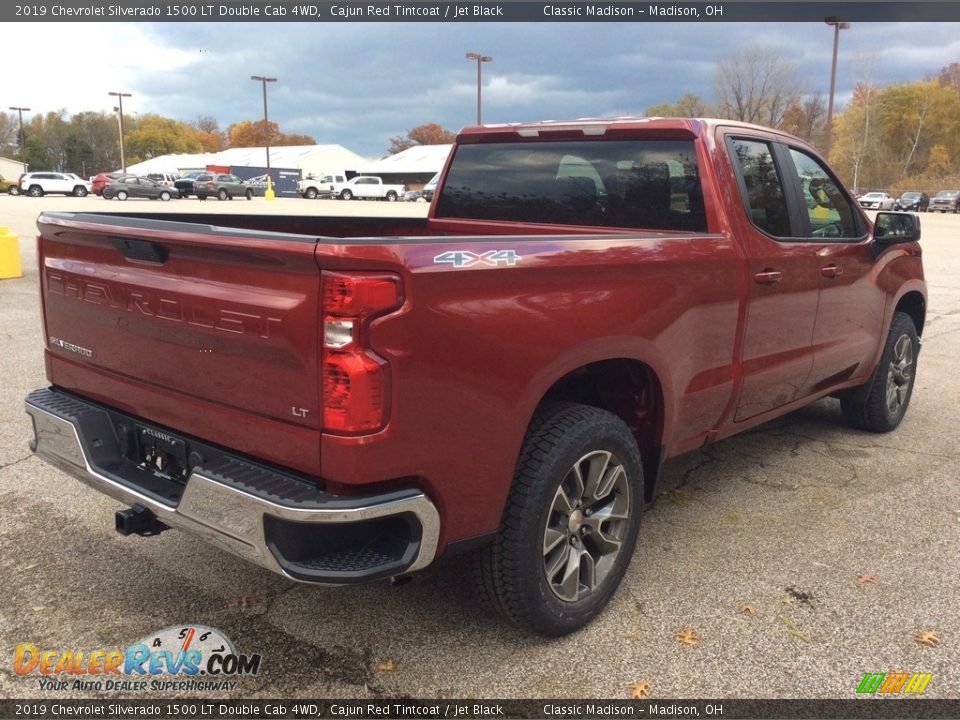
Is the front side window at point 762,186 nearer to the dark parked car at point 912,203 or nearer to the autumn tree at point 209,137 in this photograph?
the dark parked car at point 912,203

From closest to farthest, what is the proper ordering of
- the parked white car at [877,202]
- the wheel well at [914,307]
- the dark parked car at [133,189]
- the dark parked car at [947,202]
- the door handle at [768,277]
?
the door handle at [768,277]
the wheel well at [914,307]
the dark parked car at [133,189]
the parked white car at [877,202]
the dark parked car at [947,202]

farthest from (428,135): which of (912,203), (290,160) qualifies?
(912,203)

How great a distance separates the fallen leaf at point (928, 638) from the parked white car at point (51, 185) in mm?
61666

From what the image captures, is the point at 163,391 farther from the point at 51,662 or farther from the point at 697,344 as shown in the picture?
the point at 697,344

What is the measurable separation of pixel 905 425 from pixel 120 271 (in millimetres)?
5390

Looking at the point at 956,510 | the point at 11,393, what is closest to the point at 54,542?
the point at 11,393

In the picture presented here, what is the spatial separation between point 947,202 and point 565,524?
63.4 meters

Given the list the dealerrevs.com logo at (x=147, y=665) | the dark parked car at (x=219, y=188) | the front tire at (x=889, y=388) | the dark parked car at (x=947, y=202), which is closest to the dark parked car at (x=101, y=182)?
the dark parked car at (x=219, y=188)

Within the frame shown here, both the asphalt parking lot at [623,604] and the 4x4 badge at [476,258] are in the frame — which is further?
the asphalt parking lot at [623,604]

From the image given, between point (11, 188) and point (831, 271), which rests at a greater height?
point (831, 271)

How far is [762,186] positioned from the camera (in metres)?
4.02

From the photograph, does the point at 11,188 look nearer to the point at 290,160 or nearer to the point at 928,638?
the point at 290,160

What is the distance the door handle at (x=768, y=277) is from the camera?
376 centimetres

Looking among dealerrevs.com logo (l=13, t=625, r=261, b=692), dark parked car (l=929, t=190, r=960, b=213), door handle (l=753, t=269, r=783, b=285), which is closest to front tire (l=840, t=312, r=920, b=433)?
door handle (l=753, t=269, r=783, b=285)
